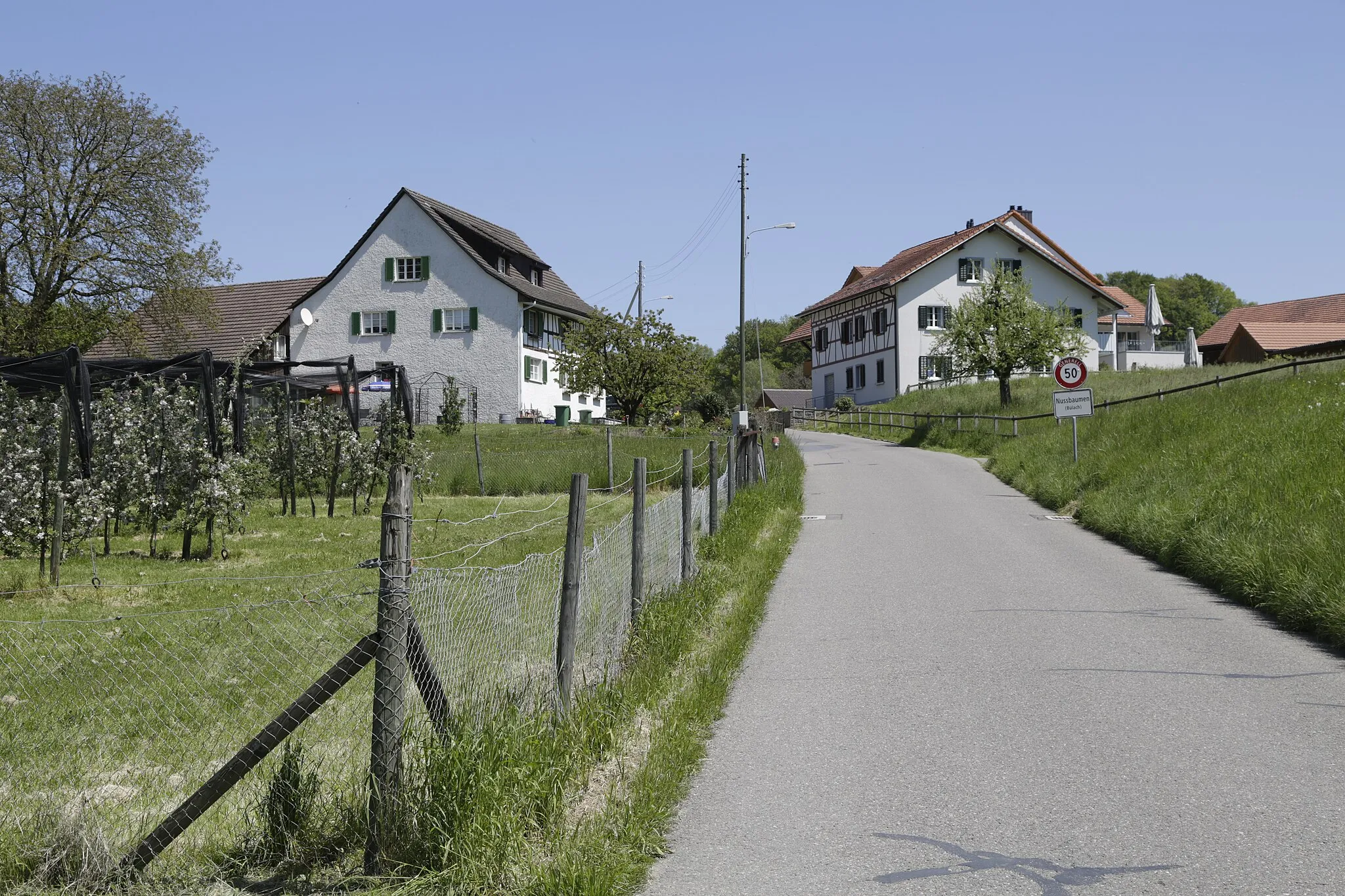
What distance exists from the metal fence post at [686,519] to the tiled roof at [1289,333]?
56401 millimetres

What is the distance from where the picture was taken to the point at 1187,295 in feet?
424

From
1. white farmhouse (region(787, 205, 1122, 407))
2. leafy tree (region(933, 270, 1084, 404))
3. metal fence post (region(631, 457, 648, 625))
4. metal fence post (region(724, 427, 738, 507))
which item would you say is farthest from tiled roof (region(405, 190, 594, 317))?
metal fence post (region(631, 457, 648, 625))

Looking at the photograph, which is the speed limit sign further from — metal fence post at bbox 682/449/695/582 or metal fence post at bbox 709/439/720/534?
metal fence post at bbox 682/449/695/582

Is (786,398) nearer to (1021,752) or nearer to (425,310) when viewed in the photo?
(425,310)

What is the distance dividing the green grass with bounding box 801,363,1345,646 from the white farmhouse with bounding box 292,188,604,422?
1109 inches

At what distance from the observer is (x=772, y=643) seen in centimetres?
949

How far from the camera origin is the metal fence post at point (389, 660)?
4.61 meters

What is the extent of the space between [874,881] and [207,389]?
15.2 m

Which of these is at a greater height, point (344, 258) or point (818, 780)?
point (344, 258)

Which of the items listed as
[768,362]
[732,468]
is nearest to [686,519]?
[732,468]

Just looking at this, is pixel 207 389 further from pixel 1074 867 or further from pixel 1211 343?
pixel 1211 343

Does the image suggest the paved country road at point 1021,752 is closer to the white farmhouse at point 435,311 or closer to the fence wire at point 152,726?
the fence wire at point 152,726

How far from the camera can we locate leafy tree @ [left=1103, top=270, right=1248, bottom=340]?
408 feet

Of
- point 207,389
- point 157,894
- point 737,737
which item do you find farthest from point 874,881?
point 207,389
